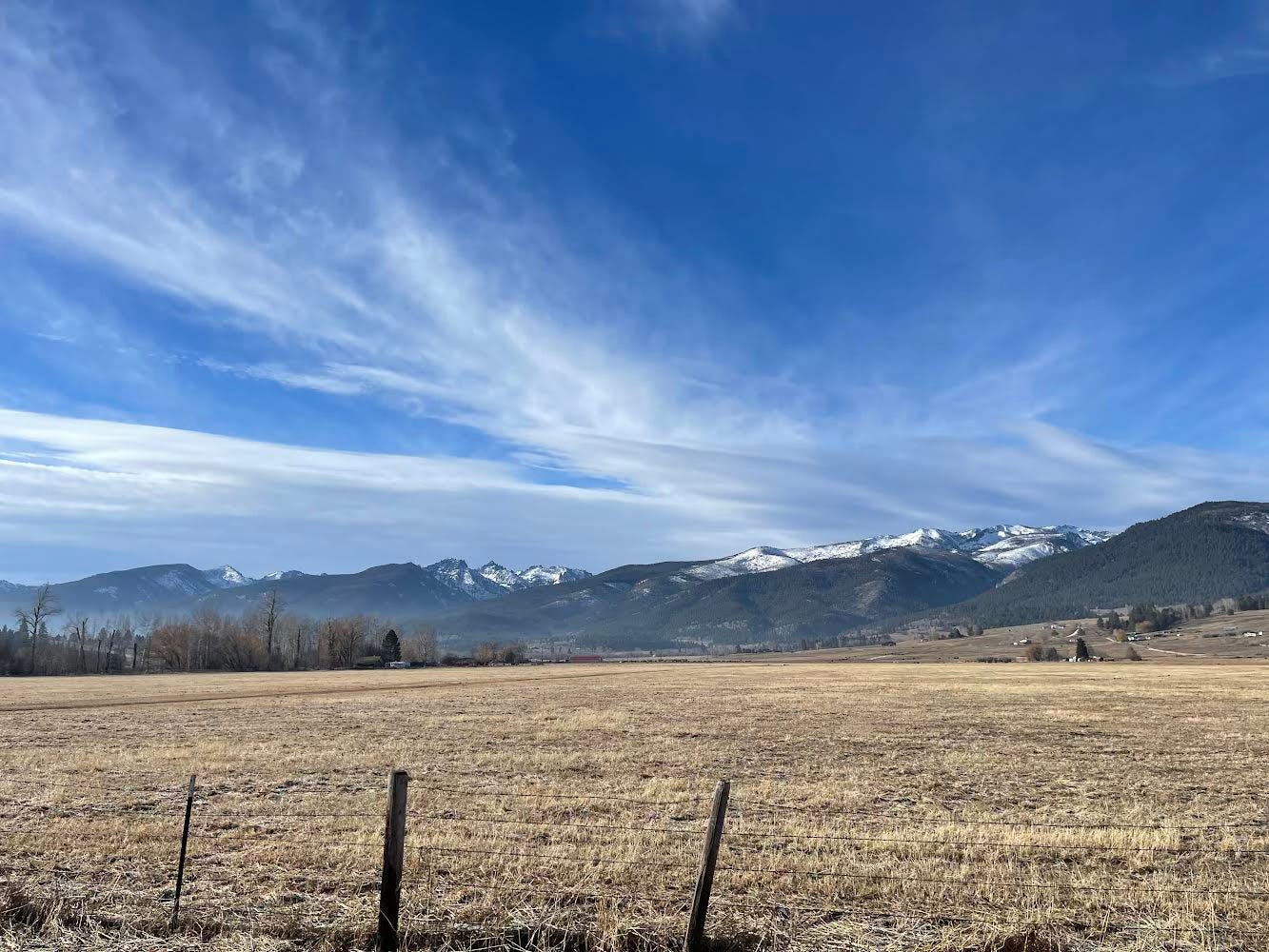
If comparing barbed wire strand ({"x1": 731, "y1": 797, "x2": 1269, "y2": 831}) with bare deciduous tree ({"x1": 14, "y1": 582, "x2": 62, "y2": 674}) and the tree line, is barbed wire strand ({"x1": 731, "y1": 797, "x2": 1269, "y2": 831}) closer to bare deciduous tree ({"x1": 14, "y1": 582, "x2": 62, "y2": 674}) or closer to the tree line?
the tree line

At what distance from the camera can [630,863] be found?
12.8m

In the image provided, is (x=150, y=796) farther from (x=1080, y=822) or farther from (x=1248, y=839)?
(x=1248, y=839)

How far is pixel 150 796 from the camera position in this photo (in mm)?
18594

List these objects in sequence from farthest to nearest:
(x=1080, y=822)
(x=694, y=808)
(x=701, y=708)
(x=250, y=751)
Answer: (x=701, y=708) → (x=250, y=751) → (x=694, y=808) → (x=1080, y=822)

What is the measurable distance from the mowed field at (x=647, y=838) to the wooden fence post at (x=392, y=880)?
290 millimetres

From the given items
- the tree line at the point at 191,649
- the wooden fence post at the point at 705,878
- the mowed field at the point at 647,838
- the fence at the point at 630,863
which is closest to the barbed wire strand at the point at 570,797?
the mowed field at the point at 647,838

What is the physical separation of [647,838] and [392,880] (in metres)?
6.37

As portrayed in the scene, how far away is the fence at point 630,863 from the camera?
10281 mm

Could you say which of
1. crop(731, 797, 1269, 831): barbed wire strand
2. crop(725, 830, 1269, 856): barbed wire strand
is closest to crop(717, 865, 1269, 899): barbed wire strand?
crop(725, 830, 1269, 856): barbed wire strand

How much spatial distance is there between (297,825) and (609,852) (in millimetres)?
6419

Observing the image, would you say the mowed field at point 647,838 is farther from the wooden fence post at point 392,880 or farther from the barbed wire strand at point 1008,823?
the wooden fence post at point 392,880

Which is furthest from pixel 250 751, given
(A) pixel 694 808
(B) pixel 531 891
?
(B) pixel 531 891

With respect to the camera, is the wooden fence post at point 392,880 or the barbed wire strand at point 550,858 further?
the barbed wire strand at point 550,858

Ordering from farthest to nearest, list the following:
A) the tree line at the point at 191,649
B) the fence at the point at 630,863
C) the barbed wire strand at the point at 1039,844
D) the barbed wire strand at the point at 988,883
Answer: the tree line at the point at 191,649 < the barbed wire strand at the point at 1039,844 < the barbed wire strand at the point at 988,883 < the fence at the point at 630,863
